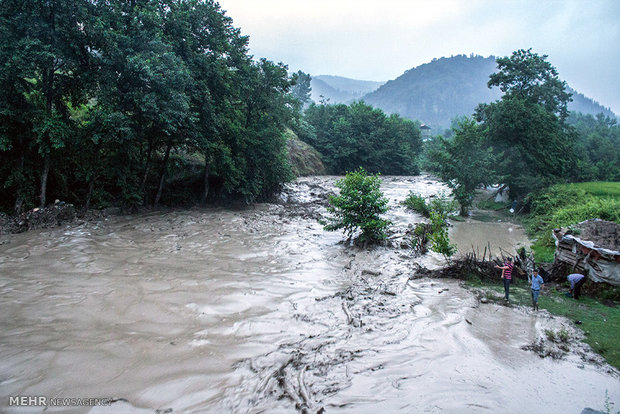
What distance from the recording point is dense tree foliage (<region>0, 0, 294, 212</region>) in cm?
1180

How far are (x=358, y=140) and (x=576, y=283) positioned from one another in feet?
140

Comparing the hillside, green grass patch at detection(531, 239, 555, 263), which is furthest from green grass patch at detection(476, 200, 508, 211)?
the hillside

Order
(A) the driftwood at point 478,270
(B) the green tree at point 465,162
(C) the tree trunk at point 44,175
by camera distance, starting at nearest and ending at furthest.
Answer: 1. (A) the driftwood at point 478,270
2. (C) the tree trunk at point 44,175
3. (B) the green tree at point 465,162

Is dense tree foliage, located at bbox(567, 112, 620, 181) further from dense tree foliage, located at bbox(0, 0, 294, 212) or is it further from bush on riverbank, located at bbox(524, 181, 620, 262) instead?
dense tree foliage, located at bbox(0, 0, 294, 212)

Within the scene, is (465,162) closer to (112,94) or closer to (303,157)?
(112,94)

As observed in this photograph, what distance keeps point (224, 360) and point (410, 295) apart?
5179 mm

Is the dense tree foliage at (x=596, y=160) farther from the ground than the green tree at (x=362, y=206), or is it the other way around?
the dense tree foliage at (x=596, y=160)

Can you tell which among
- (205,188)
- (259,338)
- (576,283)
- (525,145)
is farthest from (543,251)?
(205,188)

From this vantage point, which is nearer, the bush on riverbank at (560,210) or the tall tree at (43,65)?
the tall tree at (43,65)

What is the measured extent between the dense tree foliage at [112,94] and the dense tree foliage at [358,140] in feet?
95.4

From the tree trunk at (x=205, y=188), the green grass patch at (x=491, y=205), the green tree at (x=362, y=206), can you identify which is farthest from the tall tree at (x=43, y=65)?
the green grass patch at (x=491, y=205)

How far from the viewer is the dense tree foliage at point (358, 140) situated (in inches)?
1871

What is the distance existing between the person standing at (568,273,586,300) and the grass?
0.52 ft

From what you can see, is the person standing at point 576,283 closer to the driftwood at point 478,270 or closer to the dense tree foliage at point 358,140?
the driftwood at point 478,270
